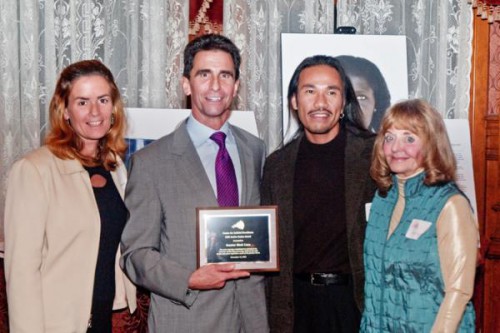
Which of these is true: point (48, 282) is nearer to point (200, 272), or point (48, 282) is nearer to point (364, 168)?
point (200, 272)

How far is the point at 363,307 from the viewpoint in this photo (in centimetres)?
280

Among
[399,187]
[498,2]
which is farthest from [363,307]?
[498,2]

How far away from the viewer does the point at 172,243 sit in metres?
2.74

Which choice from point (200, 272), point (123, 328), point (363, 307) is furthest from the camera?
point (123, 328)

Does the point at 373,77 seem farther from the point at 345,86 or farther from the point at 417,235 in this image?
the point at 417,235

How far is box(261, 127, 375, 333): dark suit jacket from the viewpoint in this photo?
2.82 m

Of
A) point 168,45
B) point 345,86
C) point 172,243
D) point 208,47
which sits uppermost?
point 168,45

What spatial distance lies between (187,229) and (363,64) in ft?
6.52

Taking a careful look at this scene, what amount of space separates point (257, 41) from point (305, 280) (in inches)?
82.0

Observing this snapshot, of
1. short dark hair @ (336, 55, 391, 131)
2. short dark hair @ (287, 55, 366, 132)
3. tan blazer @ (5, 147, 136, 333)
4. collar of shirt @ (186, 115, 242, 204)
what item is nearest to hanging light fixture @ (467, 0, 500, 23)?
short dark hair @ (336, 55, 391, 131)

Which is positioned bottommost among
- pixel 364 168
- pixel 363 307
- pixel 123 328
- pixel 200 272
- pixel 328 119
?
pixel 123 328

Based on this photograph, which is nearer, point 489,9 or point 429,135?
point 429,135

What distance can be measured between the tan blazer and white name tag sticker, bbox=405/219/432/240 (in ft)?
3.96

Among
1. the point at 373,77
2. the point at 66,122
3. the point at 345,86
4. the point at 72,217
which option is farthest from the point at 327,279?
the point at 373,77
